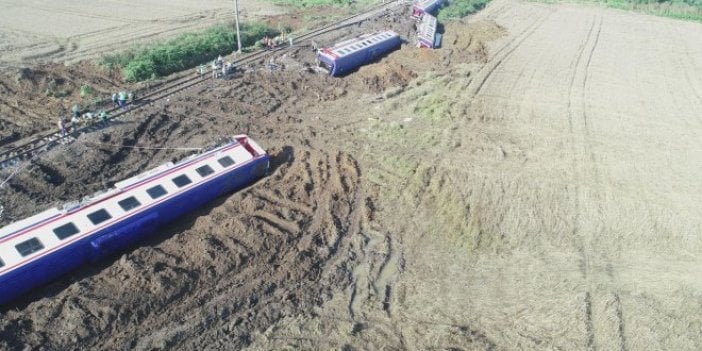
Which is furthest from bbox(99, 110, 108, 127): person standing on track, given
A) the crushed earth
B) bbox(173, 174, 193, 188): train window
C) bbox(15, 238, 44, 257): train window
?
bbox(15, 238, 44, 257): train window

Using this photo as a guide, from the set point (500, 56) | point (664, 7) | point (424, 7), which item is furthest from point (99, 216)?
point (664, 7)

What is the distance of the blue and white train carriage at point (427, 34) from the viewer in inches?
1731

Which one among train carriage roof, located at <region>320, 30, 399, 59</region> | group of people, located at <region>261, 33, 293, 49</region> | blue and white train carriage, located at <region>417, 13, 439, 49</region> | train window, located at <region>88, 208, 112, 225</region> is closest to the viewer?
train window, located at <region>88, 208, 112, 225</region>

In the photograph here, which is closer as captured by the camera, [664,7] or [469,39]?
[469,39]

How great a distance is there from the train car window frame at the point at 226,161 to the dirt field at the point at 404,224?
1565 millimetres

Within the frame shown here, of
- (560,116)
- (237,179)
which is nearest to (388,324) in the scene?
(237,179)

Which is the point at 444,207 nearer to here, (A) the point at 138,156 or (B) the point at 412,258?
(B) the point at 412,258

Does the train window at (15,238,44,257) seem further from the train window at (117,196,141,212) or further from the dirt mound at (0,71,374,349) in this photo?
the train window at (117,196,141,212)

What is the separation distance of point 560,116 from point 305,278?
72.6ft

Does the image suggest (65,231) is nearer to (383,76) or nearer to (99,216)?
(99,216)

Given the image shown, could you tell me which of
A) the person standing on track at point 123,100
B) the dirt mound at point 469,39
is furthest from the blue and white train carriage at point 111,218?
the dirt mound at point 469,39

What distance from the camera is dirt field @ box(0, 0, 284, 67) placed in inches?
1547

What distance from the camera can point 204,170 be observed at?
73.5 feet

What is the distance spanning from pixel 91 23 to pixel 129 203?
112 ft
